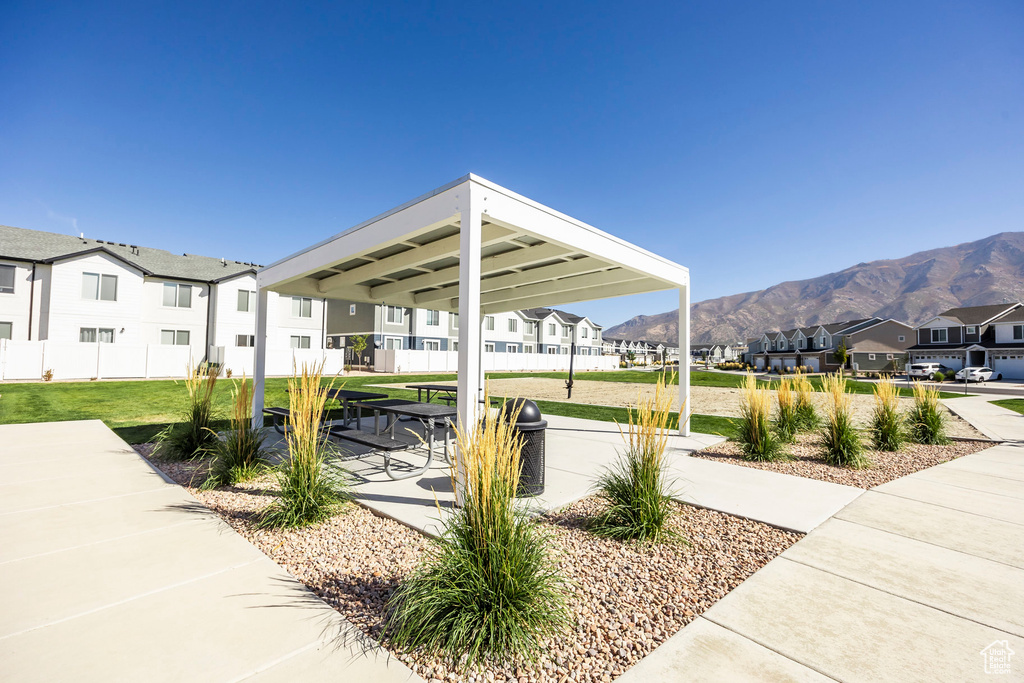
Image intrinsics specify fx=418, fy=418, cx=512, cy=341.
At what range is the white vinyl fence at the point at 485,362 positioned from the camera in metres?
29.2

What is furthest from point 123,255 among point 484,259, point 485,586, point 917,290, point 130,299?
point 917,290

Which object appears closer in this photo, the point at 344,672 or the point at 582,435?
the point at 344,672

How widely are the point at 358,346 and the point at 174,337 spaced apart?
34.8ft

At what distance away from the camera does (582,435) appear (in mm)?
8031

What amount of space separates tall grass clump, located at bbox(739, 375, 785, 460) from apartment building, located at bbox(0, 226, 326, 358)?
19545 millimetres

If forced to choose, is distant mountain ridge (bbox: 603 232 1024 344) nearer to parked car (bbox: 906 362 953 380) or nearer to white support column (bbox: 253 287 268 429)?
parked car (bbox: 906 362 953 380)

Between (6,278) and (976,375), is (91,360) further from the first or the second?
(976,375)

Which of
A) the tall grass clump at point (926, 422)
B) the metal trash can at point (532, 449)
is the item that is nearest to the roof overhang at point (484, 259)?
the metal trash can at point (532, 449)

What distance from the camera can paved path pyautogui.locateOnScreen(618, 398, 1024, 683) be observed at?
6.37 feet

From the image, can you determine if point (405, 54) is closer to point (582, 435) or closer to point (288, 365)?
point (582, 435)

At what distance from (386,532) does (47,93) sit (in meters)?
19.1

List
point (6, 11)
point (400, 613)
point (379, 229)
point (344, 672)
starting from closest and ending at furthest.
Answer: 1. point (344, 672)
2. point (400, 613)
3. point (379, 229)
4. point (6, 11)

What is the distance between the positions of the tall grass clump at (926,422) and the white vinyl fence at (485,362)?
15.9m

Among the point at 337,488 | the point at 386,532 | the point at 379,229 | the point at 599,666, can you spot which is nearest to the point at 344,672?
the point at 599,666
